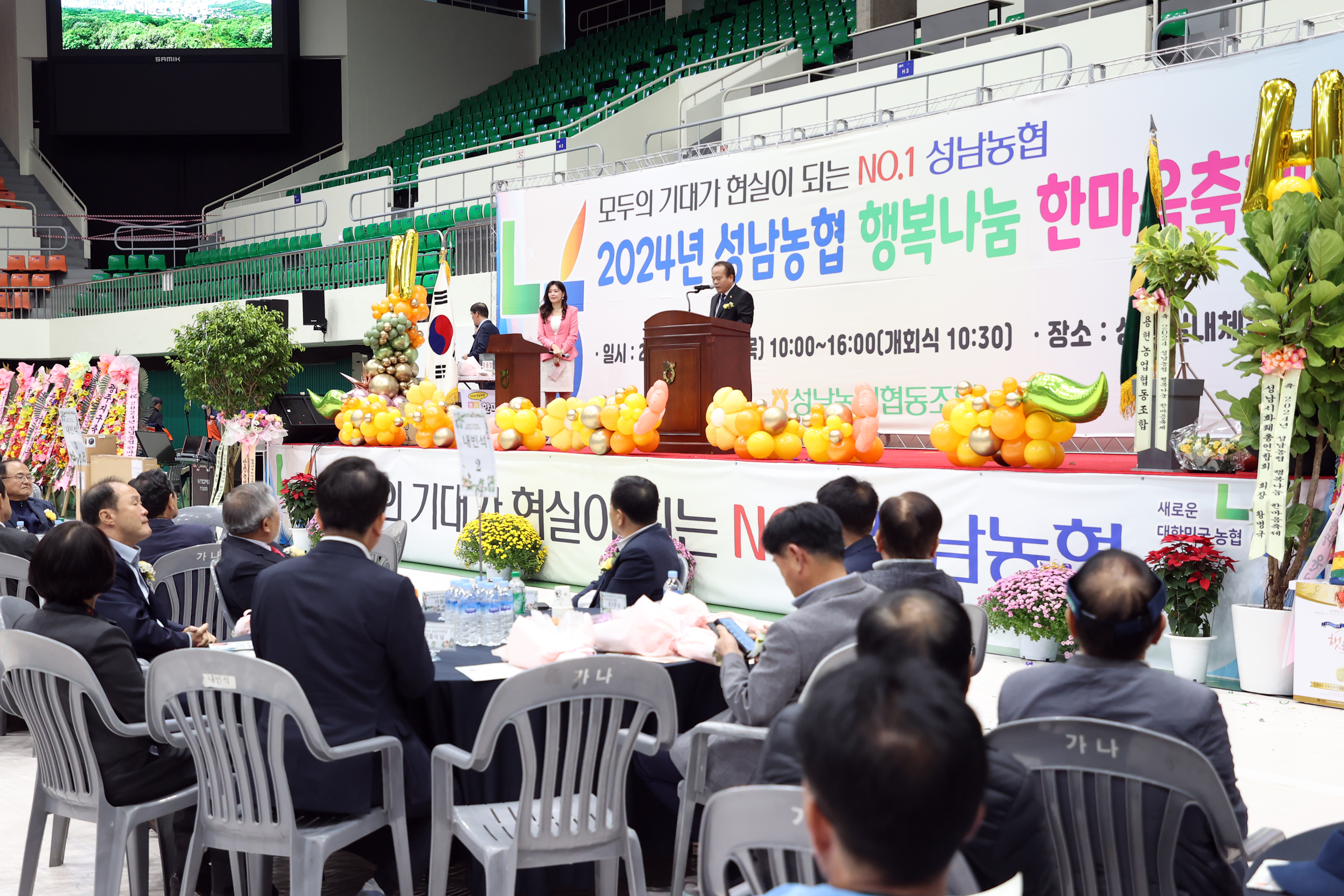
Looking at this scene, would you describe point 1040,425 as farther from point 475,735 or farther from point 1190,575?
point 475,735

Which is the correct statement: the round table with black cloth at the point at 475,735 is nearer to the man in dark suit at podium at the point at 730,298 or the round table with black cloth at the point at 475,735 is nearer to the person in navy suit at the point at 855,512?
the person in navy suit at the point at 855,512

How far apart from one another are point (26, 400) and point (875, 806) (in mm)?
13151

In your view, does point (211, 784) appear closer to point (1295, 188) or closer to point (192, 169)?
point (1295, 188)

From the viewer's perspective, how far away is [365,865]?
3.29m

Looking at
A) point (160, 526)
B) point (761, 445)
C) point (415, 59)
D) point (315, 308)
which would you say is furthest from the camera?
point (415, 59)

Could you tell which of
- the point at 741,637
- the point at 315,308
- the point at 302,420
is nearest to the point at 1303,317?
the point at 741,637

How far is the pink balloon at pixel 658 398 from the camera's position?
7043 millimetres

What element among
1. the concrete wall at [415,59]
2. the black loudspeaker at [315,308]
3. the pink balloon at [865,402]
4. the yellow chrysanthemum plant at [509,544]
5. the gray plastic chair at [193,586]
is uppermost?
the concrete wall at [415,59]

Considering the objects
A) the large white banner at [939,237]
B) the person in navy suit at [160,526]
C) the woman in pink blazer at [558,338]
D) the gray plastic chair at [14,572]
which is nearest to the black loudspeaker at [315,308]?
the large white banner at [939,237]

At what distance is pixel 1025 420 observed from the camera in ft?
18.6

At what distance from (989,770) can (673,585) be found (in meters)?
2.06

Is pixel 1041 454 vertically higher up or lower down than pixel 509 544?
higher up

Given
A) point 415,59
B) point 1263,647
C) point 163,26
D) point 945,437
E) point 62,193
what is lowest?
point 1263,647

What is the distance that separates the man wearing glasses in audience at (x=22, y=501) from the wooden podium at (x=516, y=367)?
359cm
